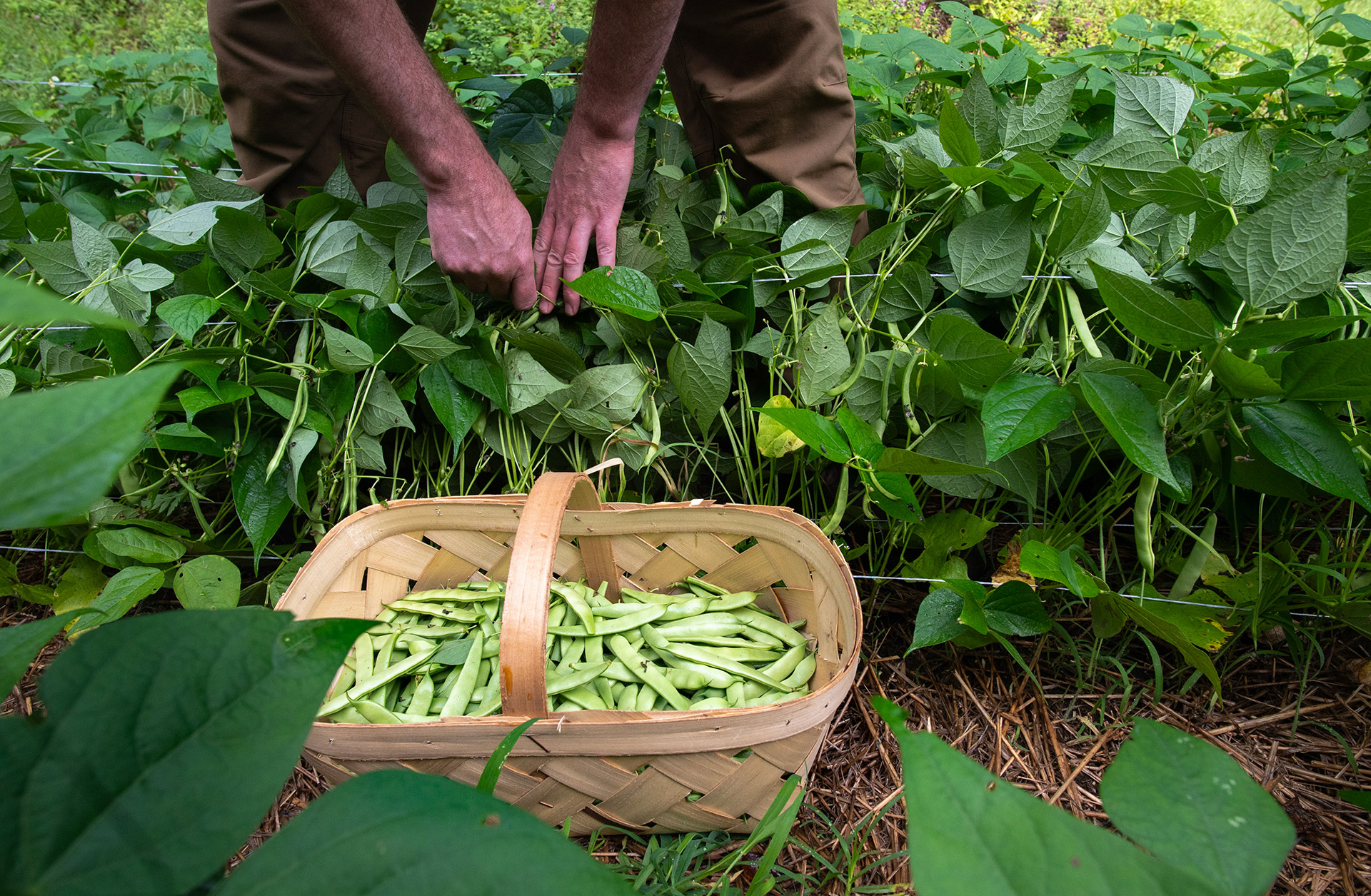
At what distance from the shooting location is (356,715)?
27.4 inches

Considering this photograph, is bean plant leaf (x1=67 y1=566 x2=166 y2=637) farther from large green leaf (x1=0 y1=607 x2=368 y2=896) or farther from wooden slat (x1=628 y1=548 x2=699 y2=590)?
large green leaf (x1=0 y1=607 x2=368 y2=896)

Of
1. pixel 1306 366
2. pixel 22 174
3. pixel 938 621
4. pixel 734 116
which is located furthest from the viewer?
pixel 22 174

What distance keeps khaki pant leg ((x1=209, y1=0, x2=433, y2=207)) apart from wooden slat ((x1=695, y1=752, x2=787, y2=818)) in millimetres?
883

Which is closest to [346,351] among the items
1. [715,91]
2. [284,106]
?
[284,106]

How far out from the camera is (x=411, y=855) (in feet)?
0.61

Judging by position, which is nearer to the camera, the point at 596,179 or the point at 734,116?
the point at 596,179

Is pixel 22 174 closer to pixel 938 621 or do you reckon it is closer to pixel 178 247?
pixel 178 247

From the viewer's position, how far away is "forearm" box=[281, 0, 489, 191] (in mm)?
707

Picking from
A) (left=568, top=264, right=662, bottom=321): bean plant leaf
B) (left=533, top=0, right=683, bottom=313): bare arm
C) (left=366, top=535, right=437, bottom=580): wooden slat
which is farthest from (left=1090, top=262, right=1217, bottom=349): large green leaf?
(left=366, top=535, right=437, bottom=580): wooden slat

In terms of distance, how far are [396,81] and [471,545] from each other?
1.64 ft

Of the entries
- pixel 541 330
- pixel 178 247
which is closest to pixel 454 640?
pixel 541 330

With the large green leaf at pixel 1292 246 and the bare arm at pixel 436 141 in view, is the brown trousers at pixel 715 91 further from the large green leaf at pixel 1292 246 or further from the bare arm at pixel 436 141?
the large green leaf at pixel 1292 246

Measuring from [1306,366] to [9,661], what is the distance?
0.83 meters

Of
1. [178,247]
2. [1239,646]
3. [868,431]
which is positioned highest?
[178,247]
